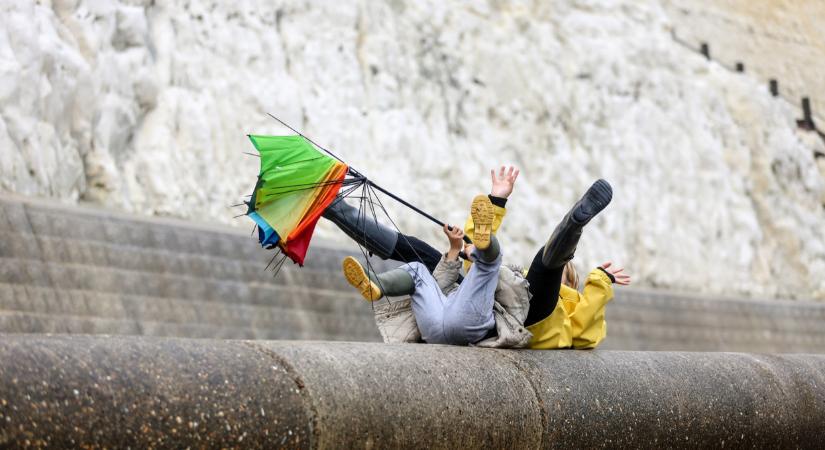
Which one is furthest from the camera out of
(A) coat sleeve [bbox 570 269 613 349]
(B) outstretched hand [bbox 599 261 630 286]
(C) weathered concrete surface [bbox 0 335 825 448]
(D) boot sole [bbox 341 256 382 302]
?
(B) outstretched hand [bbox 599 261 630 286]

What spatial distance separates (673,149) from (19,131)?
1082 centimetres

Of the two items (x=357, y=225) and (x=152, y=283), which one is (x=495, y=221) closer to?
(x=357, y=225)

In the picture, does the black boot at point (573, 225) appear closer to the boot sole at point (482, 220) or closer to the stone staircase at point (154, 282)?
the boot sole at point (482, 220)

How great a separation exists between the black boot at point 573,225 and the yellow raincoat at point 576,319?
9.8 inches

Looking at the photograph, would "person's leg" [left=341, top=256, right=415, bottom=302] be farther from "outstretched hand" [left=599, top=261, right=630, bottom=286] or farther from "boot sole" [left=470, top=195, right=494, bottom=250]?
"outstretched hand" [left=599, top=261, right=630, bottom=286]

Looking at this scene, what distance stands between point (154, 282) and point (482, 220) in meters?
6.27

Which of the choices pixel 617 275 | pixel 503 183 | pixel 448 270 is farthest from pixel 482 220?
pixel 617 275

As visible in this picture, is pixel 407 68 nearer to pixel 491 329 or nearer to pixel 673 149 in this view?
pixel 673 149

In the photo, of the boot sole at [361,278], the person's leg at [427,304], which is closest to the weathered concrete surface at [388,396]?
the person's leg at [427,304]

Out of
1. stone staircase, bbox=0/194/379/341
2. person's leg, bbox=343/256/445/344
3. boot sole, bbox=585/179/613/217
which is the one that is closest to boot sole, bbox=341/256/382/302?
person's leg, bbox=343/256/445/344

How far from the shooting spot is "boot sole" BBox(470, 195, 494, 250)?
4258mm

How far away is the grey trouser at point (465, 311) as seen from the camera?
14.7ft

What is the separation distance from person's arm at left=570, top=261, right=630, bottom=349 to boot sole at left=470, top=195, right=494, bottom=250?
2.72 ft

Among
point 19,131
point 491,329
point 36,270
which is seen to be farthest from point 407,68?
point 491,329
